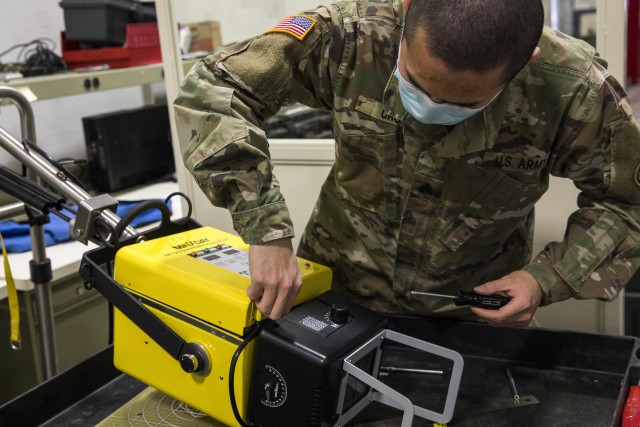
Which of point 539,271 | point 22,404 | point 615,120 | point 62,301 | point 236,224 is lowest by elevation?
point 62,301

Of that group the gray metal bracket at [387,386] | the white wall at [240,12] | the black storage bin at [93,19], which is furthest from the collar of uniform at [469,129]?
the black storage bin at [93,19]

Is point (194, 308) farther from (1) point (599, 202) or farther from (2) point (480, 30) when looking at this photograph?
(1) point (599, 202)

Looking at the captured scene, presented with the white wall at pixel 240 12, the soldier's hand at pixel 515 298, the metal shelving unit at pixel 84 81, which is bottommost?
the soldier's hand at pixel 515 298

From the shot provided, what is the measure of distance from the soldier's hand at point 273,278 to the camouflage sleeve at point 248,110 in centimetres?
2

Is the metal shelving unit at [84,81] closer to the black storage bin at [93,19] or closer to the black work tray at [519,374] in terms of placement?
the black storage bin at [93,19]

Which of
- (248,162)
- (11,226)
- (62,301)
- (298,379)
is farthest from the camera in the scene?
(11,226)

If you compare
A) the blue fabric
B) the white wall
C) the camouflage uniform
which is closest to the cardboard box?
the white wall

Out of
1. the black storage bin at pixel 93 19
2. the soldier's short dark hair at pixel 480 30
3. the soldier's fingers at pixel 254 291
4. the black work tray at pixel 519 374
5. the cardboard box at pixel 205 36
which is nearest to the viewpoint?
the soldier's short dark hair at pixel 480 30

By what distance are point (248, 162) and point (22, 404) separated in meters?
0.50

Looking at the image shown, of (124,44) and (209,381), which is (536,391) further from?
(124,44)

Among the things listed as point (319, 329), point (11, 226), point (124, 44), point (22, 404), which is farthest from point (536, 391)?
point (124, 44)

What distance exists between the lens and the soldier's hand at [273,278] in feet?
3.14

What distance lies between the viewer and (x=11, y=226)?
2.07 meters

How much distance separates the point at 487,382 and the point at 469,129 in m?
0.42
